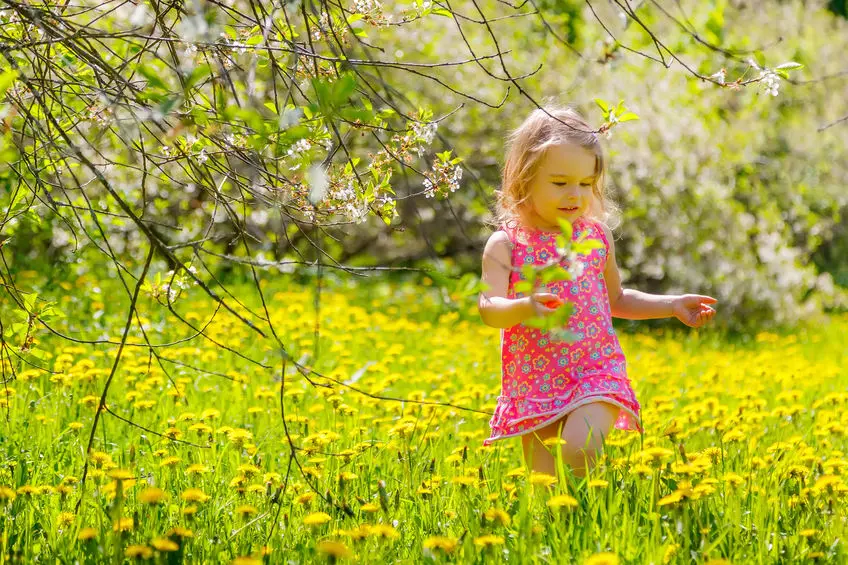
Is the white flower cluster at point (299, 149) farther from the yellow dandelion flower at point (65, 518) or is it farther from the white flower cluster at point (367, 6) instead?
the yellow dandelion flower at point (65, 518)

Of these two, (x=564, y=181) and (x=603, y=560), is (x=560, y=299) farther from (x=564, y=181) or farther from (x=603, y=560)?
(x=603, y=560)

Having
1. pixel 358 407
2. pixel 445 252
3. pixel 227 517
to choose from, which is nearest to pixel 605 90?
pixel 445 252

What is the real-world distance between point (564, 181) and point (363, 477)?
1032 millimetres

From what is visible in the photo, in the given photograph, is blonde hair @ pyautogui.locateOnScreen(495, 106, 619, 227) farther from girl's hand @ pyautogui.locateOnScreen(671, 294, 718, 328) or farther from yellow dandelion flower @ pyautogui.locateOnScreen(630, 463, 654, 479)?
yellow dandelion flower @ pyautogui.locateOnScreen(630, 463, 654, 479)

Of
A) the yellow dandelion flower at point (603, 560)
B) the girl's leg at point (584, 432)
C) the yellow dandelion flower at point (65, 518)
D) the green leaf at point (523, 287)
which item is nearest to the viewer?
the green leaf at point (523, 287)

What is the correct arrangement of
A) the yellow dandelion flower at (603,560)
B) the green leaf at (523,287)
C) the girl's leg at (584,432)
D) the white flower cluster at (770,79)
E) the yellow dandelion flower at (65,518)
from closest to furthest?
1. the green leaf at (523,287)
2. the yellow dandelion flower at (603,560)
3. the yellow dandelion flower at (65,518)
4. the white flower cluster at (770,79)
5. the girl's leg at (584,432)

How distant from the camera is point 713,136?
29.7 ft

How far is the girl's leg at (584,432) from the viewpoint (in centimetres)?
255

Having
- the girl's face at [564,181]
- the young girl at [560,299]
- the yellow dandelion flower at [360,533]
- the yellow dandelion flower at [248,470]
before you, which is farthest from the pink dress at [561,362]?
the yellow dandelion flower at [360,533]

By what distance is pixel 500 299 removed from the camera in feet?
8.16

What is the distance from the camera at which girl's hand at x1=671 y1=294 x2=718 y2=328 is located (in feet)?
8.77

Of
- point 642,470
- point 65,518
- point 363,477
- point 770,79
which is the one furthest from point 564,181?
point 65,518

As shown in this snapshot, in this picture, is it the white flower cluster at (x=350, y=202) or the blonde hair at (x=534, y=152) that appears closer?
the white flower cluster at (x=350, y=202)

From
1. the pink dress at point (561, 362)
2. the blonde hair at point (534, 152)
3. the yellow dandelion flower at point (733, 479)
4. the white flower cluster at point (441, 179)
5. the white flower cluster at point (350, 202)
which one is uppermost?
the blonde hair at point (534, 152)
